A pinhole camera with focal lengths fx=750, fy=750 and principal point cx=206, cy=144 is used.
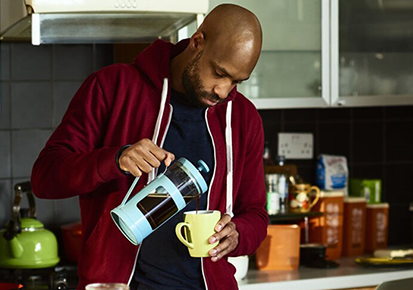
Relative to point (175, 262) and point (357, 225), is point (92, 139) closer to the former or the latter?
point (175, 262)

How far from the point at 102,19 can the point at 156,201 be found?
1.05 m

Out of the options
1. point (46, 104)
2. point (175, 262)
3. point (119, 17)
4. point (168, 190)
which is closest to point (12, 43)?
point (46, 104)

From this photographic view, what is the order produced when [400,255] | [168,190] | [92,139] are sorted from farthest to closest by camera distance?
[400,255] → [92,139] → [168,190]

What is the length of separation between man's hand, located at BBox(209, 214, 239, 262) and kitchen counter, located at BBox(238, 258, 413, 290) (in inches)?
40.0

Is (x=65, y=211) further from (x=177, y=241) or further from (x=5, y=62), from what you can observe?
(x=177, y=241)

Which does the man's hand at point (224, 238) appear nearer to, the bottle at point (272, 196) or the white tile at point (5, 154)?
the bottle at point (272, 196)

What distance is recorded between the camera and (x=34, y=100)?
2.81 metres

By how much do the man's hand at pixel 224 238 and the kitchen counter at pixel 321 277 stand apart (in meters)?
1.02

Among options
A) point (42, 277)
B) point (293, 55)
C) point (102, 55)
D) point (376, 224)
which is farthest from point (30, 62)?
point (376, 224)

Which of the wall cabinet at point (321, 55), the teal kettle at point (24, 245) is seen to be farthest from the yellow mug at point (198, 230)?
the wall cabinet at point (321, 55)

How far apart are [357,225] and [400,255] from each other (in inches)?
8.6

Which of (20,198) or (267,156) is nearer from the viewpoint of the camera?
(20,198)

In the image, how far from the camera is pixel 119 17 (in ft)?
7.61

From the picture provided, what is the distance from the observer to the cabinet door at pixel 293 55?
2.84 metres
